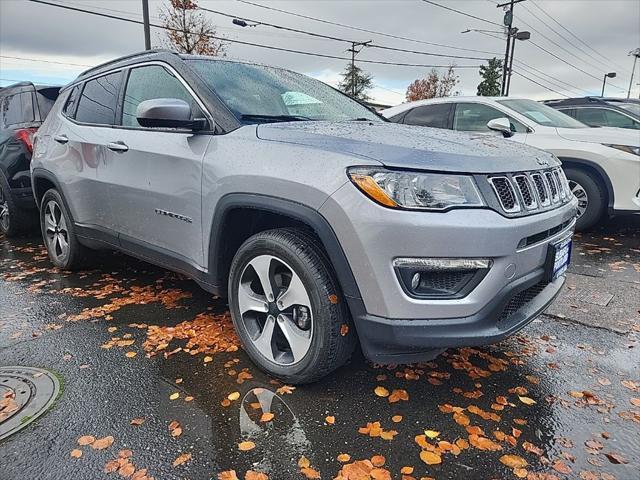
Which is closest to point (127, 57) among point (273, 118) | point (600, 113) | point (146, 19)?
point (273, 118)

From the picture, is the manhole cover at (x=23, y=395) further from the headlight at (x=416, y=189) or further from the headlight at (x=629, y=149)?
the headlight at (x=629, y=149)

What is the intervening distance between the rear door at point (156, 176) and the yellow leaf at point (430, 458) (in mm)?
1658

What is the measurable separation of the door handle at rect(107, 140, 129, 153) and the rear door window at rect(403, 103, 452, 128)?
4740 millimetres

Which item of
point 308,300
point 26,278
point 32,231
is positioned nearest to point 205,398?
point 308,300

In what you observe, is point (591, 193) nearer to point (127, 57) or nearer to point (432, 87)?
point (127, 57)

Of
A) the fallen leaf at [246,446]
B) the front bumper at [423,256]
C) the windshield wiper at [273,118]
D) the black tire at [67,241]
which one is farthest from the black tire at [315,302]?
the black tire at [67,241]

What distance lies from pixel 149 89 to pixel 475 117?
4.79 meters

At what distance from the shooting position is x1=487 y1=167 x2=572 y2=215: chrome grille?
7.18 ft

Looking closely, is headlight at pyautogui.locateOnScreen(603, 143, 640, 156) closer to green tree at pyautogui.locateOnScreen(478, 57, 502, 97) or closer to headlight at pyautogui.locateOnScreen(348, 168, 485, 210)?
headlight at pyautogui.locateOnScreen(348, 168, 485, 210)

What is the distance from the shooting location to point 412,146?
7.47ft

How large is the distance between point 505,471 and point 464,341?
Answer: 0.55 m

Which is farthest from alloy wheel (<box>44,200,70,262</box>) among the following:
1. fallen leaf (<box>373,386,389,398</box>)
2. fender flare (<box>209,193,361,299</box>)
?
fallen leaf (<box>373,386,389,398</box>)

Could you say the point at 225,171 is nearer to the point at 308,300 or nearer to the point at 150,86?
the point at 308,300

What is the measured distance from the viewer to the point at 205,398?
249cm
